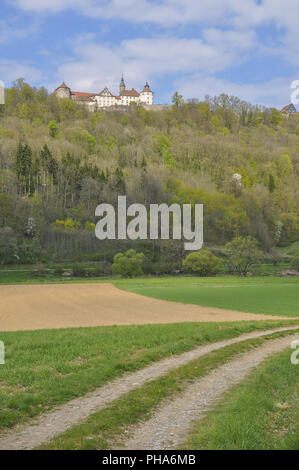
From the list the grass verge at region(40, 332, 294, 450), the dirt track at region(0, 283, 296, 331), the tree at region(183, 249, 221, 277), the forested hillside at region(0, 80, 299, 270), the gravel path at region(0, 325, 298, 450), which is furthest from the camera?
the forested hillside at region(0, 80, 299, 270)

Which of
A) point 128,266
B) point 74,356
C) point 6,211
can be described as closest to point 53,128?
point 6,211

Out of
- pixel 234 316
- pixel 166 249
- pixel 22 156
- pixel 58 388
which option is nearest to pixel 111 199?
pixel 22 156

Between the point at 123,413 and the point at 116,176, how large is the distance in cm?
11832

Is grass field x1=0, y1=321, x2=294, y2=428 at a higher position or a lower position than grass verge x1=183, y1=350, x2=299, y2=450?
lower

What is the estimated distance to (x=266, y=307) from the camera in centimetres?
3278

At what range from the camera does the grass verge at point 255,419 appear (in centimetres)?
651

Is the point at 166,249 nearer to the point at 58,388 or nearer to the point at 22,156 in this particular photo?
the point at 22,156

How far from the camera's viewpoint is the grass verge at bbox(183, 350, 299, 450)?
651cm

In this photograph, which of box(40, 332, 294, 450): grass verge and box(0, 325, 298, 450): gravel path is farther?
box(0, 325, 298, 450): gravel path

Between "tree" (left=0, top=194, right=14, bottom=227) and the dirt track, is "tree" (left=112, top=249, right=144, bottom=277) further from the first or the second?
the dirt track

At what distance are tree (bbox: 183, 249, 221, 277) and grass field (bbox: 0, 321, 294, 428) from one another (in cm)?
5665

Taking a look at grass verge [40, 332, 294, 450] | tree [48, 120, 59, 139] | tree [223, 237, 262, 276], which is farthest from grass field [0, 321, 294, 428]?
tree [48, 120, 59, 139]

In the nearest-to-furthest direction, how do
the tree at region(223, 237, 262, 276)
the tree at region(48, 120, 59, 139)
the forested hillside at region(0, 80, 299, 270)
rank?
the tree at region(223, 237, 262, 276)
the forested hillside at region(0, 80, 299, 270)
the tree at region(48, 120, 59, 139)

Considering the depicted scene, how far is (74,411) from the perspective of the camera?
8.52 m
